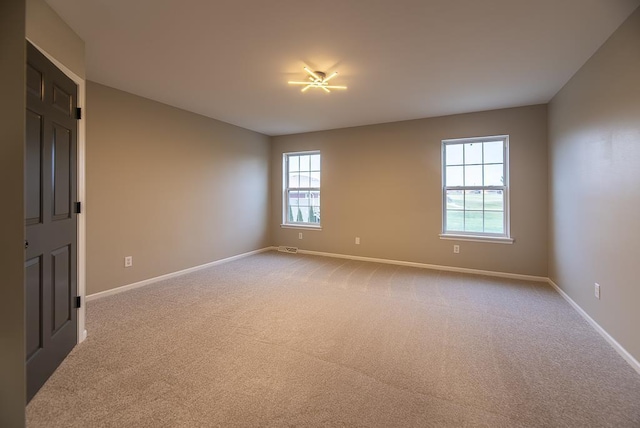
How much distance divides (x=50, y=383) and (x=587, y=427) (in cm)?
310

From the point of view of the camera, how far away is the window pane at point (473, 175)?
14.4ft

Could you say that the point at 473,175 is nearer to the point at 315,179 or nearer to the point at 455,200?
the point at 455,200

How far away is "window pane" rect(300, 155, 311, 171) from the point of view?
591cm

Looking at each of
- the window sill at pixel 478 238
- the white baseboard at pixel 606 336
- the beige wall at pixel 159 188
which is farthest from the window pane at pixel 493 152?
the beige wall at pixel 159 188

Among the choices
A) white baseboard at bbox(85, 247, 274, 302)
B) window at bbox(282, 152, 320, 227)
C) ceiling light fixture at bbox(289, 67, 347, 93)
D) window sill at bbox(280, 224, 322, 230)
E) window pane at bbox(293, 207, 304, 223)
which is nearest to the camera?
ceiling light fixture at bbox(289, 67, 347, 93)

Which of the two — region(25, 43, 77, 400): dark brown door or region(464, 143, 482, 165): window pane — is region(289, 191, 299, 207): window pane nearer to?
region(464, 143, 482, 165): window pane

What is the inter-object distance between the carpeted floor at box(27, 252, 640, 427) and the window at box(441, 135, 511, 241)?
4.24 ft

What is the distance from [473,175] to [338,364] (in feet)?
12.5

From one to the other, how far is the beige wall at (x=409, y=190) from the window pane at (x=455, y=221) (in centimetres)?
18

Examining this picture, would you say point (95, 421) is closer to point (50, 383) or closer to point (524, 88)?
point (50, 383)

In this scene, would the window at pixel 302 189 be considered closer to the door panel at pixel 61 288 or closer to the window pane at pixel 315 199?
the window pane at pixel 315 199

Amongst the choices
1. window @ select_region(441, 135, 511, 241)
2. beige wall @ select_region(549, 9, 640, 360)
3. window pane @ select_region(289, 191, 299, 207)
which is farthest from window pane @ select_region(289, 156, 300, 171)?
beige wall @ select_region(549, 9, 640, 360)

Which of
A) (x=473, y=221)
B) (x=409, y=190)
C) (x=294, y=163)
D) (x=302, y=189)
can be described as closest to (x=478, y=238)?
(x=473, y=221)

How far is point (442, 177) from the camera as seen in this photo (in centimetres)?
458
